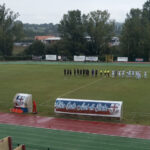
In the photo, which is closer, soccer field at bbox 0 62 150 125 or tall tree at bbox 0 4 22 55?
soccer field at bbox 0 62 150 125

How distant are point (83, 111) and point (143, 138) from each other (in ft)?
15.5

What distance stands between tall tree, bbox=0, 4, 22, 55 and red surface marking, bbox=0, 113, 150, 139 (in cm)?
6387

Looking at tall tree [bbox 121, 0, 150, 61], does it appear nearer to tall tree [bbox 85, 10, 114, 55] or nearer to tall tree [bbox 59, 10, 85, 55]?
tall tree [bbox 85, 10, 114, 55]

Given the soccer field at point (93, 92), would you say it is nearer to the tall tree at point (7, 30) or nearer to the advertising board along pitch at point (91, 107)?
the advertising board along pitch at point (91, 107)

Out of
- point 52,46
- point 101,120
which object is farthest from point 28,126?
point 52,46

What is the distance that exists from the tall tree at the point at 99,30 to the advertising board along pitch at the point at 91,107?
5816cm

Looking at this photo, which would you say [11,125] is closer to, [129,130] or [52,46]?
[129,130]

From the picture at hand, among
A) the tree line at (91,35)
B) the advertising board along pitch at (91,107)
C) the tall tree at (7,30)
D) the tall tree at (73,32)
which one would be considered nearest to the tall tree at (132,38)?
the tree line at (91,35)

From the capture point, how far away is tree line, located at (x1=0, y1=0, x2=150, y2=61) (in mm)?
69125

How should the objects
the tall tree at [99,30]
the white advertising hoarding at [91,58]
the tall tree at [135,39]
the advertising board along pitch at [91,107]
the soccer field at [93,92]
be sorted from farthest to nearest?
the tall tree at [99,30], the tall tree at [135,39], the white advertising hoarding at [91,58], the soccer field at [93,92], the advertising board along pitch at [91,107]

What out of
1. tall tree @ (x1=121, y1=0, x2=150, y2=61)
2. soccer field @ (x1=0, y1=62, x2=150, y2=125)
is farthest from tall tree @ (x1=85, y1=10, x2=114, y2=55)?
soccer field @ (x1=0, y1=62, x2=150, y2=125)

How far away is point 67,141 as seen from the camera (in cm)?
A: 1187

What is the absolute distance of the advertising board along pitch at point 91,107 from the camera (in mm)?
15688

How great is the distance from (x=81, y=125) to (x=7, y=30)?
69.9 meters
